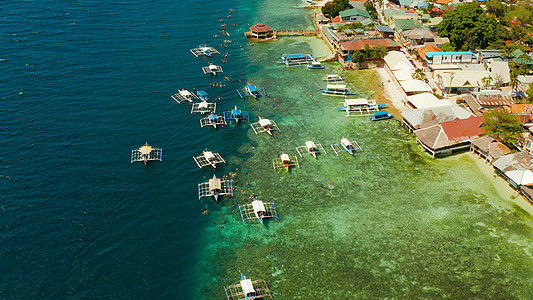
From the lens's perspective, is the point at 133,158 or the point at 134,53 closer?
the point at 133,158

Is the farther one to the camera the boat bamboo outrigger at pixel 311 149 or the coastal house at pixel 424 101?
the coastal house at pixel 424 101

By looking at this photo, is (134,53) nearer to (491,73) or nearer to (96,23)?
(96,23)

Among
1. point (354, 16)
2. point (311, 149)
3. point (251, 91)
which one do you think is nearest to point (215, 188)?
point (311, 149)

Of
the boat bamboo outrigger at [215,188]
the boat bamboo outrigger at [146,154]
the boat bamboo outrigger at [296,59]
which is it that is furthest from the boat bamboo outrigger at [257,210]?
the boat bamboo outrigger at [296,59]

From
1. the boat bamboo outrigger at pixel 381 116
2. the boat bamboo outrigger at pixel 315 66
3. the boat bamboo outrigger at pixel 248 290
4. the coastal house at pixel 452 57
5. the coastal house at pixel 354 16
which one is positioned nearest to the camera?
the boat bamboo outrigger at pixel 248 290

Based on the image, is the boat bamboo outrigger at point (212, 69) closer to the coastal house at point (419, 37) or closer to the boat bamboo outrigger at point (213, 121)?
the boat bamboo outrigger at point (213, 121)

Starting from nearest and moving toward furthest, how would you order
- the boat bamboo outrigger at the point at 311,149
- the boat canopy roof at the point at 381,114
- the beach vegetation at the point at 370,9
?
the boat bamboo outrigger at the point at 311,149
the boat canopy roof at the point at 381,114
the beach vegetation at the point at 370,9

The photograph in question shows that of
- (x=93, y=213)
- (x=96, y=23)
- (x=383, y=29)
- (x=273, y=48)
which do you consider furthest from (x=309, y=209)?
(x=96, y=23)
